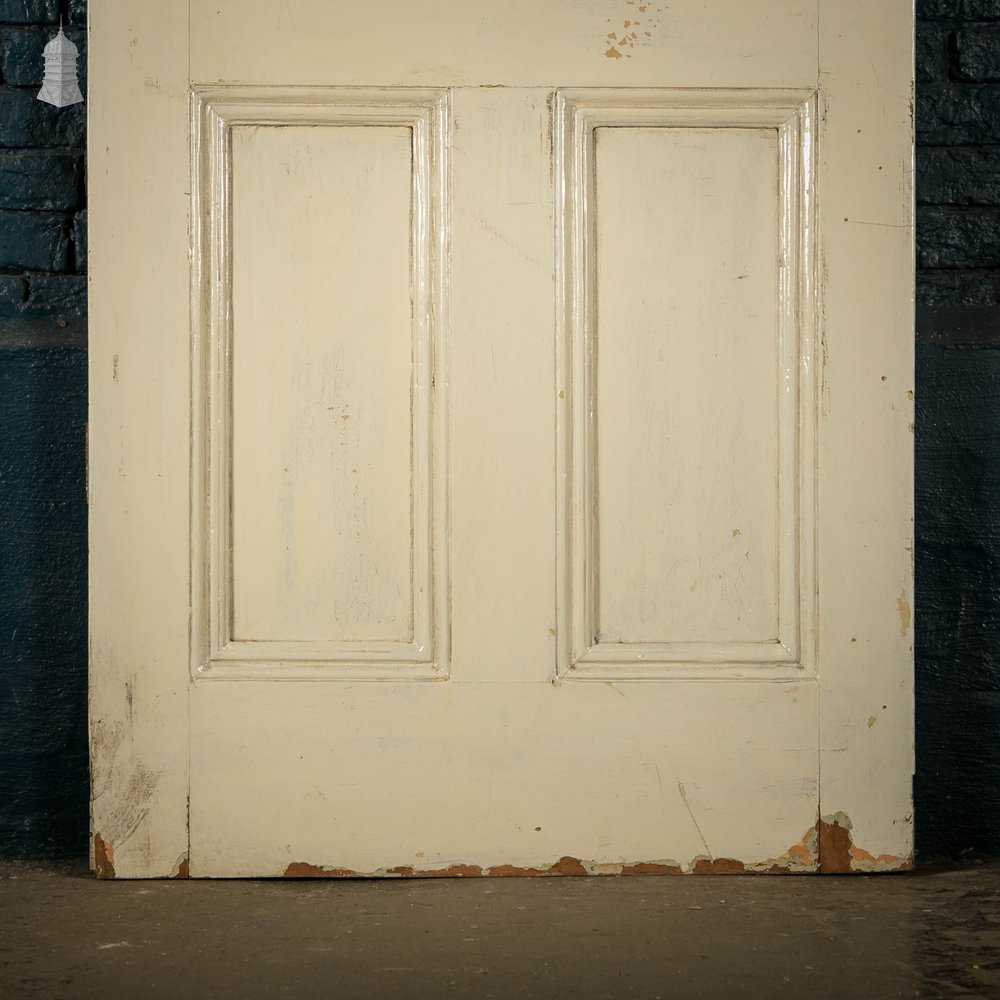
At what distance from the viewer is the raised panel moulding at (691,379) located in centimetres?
179

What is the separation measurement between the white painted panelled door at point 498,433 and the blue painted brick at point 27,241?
0.86ft

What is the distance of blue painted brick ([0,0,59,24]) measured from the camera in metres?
1.96

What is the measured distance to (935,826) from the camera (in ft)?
6.52

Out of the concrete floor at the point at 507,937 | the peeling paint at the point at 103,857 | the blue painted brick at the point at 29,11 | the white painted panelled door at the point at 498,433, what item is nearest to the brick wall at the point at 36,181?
the blue painted brick at the point at 29,11

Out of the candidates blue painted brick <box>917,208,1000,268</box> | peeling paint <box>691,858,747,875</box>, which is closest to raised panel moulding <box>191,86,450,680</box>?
peeling paint <box>691,858,747,875</box>

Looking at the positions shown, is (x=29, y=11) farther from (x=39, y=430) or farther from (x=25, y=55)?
(x=39, y=430)

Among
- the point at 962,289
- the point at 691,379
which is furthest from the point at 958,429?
the point at 691,379

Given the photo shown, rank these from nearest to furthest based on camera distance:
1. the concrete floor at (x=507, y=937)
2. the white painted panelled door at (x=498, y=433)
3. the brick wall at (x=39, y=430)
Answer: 1. the concrete floor at (x=507, y=937)
2. the white painted panelled door at (x=498, y=433)
3. the brick wall at (x=39, y=430)

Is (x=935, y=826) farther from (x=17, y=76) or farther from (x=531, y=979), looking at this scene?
(x=17, y=76)

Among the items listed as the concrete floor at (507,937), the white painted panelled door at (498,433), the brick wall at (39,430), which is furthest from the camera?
the brick wall at (39,430)

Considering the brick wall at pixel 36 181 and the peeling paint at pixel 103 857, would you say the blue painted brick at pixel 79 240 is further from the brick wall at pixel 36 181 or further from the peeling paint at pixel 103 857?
the peeling paint at pixel 103 857

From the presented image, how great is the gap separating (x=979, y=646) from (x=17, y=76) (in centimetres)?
214

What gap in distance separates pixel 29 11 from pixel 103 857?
158 cm

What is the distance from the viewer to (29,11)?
197 cm
